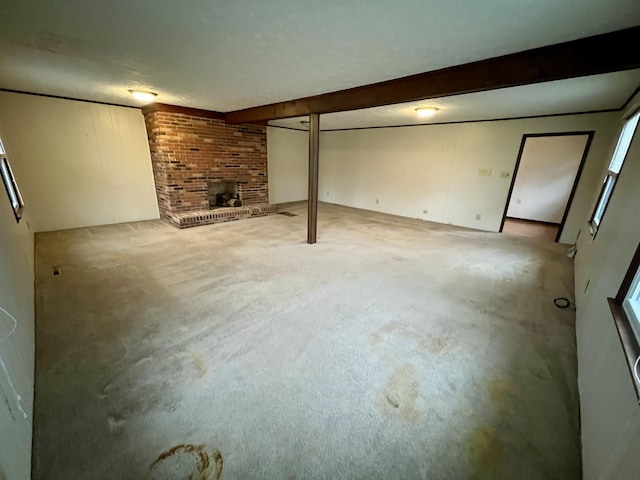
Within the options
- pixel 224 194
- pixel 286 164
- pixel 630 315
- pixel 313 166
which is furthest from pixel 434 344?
pixel 286 164

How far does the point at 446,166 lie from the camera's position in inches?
233

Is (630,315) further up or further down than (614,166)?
further down

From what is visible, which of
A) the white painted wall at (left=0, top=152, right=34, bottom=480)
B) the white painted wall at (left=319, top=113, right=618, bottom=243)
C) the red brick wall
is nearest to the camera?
the white painted wall at (left=0, top=152, right=34, bottom=480)

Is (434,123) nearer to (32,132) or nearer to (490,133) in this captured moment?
(490,133)

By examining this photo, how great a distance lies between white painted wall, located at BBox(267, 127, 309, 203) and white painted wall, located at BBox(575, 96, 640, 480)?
679 centimetres

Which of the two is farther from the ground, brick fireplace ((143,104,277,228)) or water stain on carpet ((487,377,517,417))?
brick fireplace ((143,104,277,228))

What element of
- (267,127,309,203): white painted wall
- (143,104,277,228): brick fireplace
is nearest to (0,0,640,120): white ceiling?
(143,104,277,228): brick fireplace

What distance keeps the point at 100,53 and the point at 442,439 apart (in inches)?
156

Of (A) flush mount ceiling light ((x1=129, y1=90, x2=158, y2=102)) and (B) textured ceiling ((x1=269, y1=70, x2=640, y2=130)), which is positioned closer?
(B) textured ceiling ((x1=269, y1=70, x2=640, y2=130))

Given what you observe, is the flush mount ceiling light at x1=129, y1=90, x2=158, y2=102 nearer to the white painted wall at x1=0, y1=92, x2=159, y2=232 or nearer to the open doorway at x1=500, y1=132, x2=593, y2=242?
the white painted wall at x1=0, y1=92, x2=159, y2=232

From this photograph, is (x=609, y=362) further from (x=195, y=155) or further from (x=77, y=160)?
(x=77, y=160)

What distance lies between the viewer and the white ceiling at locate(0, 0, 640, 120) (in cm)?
154

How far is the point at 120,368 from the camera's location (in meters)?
1.74

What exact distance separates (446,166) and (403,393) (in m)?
5.61
